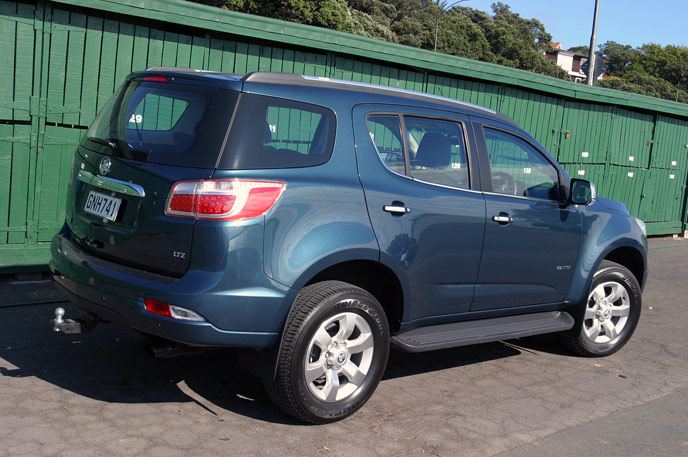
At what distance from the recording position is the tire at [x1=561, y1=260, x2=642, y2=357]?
6.40 metres

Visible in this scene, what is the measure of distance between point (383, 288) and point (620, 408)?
1.88 meters

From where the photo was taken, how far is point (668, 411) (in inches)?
214

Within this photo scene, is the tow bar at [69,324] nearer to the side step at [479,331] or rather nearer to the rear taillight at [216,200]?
the rear taillight at [216,200]

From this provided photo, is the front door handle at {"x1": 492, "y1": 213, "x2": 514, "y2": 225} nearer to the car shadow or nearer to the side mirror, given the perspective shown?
the side mirror

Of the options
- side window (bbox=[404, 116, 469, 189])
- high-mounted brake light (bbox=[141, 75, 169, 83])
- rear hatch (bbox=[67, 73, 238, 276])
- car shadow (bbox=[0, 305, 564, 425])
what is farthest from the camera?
side window (bbox=[404, 116, 469, 189])

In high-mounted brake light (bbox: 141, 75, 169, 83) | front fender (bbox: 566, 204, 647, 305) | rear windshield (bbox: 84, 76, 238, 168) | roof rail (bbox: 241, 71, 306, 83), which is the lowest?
front fender (bbox: 566, 204, 647, 305)

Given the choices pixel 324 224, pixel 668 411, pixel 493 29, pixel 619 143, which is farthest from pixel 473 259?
pixel 493 29

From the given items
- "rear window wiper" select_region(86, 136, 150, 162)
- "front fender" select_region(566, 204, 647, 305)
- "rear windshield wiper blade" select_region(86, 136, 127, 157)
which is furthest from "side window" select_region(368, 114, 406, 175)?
"front fender" select_region(566, 204, 647, 305)

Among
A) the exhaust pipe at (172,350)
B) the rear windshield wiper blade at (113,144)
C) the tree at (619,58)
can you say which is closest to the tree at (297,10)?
the rear windshield wiper blade at (113,144)

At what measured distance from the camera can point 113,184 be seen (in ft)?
14.7

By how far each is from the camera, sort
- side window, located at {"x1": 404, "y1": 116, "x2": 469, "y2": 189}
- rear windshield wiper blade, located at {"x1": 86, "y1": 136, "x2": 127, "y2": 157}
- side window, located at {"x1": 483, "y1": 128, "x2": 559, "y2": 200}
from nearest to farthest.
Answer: rear windshield wiper blade, located at {"x1": 86, "y1": 136, "x2": 127, "y2": 157}
side window, located at {"x1": 404, "y1": 116, "x2": 469, "y2": 189}
side window, located at {"x1": 483, "y1": 128, "x2": 559, "y2": 200}

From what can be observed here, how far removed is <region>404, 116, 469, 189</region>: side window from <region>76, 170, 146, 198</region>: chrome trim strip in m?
1.72

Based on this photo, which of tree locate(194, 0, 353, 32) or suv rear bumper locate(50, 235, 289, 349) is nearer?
suv rear bumper locate(50, 235, 289, 349)

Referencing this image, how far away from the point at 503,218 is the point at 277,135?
1844 millimetres
